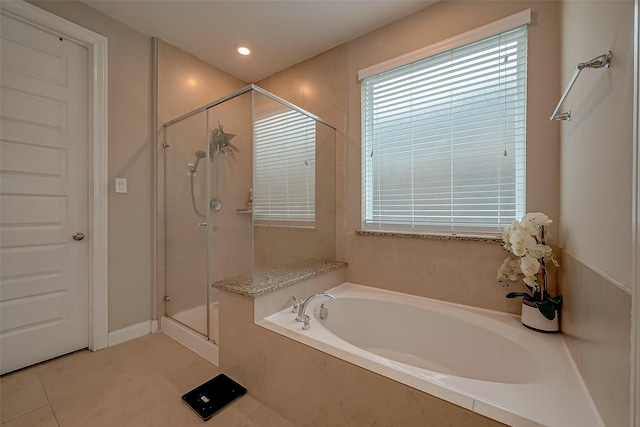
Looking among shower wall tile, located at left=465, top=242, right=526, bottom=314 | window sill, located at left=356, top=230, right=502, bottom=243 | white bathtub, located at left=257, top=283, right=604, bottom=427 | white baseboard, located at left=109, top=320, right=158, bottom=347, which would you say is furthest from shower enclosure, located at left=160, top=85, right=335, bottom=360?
shower wall tile, located at left=465, top=242, right=526, bottom=314

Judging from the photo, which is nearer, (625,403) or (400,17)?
(625,403)

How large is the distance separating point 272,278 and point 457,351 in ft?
3.81

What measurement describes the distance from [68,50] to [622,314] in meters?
2.99

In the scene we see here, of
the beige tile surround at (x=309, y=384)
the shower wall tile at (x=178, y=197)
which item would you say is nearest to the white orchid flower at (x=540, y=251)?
the beige tile surround at (x=309, y=384)

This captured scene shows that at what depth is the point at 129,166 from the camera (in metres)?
2.00

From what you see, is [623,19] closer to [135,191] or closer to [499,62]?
[499,62]

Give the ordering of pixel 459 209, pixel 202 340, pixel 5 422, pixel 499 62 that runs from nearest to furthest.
Result: pixel 5 422
pixel 499 62
pixel 459 209
pixel 202 340

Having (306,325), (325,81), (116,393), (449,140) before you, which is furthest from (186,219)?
(449,140)

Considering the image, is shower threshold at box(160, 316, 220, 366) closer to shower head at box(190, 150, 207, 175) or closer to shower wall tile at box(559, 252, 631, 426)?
shower head at box(190, 150, 207, 175)

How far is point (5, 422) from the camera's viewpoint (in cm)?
120

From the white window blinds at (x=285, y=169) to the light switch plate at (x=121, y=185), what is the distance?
1118 mm

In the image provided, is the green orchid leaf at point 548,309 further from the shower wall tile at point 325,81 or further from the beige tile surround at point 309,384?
the shower wall tile at point 325,81

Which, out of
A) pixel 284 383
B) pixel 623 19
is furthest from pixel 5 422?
pixel 623 19

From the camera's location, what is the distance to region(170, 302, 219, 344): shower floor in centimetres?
177
